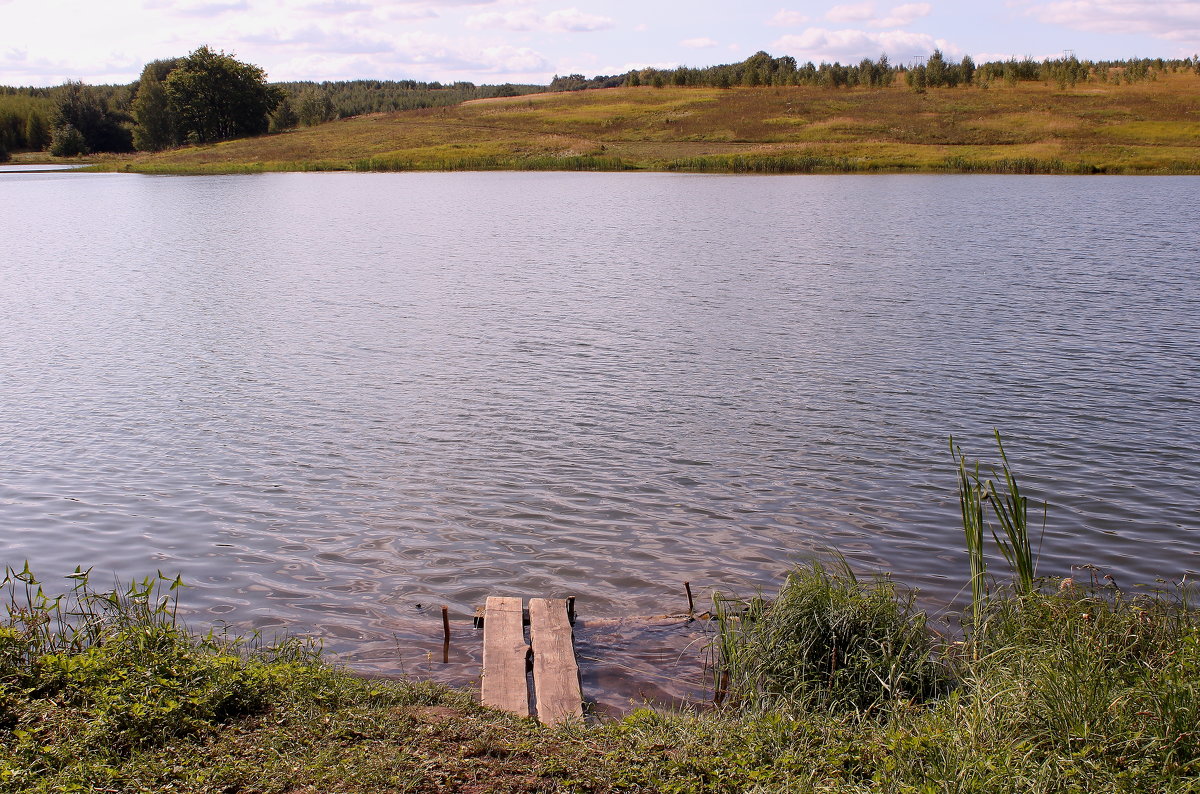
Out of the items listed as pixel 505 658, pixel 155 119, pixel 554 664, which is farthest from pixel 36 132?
pixel 554 664

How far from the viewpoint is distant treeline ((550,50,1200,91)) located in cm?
10112

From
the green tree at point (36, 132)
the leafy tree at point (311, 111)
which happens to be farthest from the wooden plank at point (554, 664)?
the green tree at point (36, 132)

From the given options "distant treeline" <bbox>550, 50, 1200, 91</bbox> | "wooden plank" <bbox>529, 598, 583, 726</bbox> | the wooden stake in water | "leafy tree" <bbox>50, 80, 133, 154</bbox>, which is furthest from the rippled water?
"leafy tree" <bbox>50, 80, 133, 154</bbox>

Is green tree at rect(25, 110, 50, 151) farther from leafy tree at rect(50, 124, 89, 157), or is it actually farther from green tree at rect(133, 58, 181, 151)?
green tree at rect(133, 58, 181, 151)

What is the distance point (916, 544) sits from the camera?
365 inches

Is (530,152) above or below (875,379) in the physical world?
above

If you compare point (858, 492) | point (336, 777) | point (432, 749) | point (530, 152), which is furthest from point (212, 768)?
point (530, 152)

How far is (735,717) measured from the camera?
6.20m

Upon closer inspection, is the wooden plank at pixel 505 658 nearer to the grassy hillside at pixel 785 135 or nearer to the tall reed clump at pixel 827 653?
the tall reed clump at pixel 827 653

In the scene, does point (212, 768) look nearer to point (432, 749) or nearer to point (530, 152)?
point (432, 749)

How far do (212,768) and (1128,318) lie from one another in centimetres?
2012

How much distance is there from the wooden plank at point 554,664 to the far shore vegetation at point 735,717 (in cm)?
43

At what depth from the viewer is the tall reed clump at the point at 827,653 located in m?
6.21

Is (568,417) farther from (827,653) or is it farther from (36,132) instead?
(36,132)
